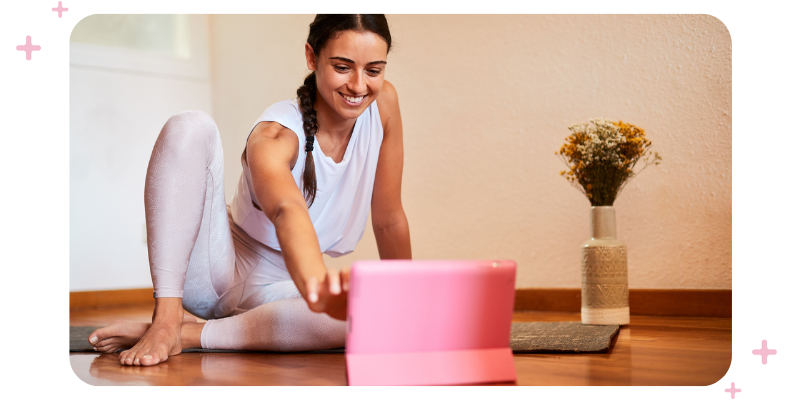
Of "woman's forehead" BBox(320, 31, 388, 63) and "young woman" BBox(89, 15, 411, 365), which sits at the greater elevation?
"woman's forehead" BBox(320, 31, 388, 63)

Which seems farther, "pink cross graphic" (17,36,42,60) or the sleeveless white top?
the sleeveless white top

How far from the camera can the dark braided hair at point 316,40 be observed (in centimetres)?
96

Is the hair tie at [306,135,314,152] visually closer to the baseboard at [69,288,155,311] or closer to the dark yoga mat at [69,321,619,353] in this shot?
the dark yoga mat at [69,321,619,353]

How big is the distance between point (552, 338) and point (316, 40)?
2.05 feet

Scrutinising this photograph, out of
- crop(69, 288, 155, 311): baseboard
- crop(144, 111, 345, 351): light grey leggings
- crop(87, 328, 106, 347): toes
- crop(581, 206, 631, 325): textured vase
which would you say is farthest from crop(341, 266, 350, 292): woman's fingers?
crop(69, 288, 155, 311): baseboard

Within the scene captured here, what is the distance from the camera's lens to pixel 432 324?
0.68m

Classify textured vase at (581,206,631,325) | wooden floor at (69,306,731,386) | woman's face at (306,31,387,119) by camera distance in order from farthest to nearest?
textured vase at (581,206,631,325), woman's face at (306,31,387,119), wooden floor at (69,306,731,386)

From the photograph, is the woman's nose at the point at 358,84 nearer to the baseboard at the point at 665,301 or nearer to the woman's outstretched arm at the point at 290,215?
the woman's outstretched arm at the point at 290,215

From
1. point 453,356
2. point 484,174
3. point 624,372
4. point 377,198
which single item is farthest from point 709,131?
point 453,356

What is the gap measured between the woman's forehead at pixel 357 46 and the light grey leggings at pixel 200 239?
0.22 m

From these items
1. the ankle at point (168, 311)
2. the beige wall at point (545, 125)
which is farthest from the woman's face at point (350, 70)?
the beige wall at point (545, 125)

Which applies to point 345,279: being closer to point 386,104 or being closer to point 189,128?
point 189,128

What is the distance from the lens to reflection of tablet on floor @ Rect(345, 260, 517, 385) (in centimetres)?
65

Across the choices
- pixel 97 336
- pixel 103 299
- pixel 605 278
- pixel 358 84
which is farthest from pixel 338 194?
pixel 103 299
